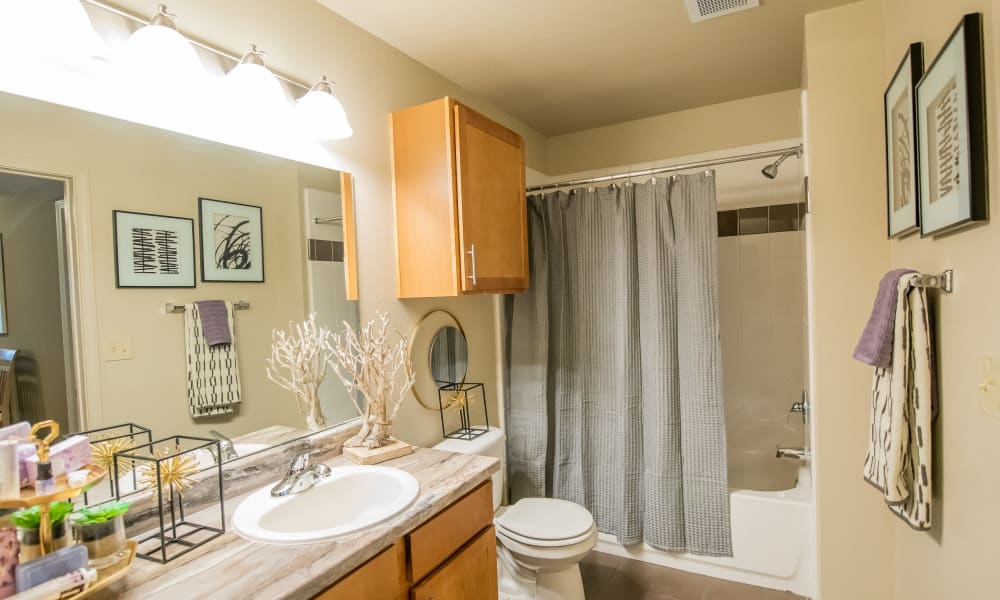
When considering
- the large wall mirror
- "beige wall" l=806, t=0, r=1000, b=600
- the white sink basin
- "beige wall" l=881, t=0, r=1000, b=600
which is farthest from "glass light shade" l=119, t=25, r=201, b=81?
"beige wall" l=806, t=0, r=1000, b=600

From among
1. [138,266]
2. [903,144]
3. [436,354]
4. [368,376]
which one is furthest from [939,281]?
[138,266]

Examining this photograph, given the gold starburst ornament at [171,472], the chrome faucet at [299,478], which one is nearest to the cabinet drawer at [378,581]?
the chrome faucet at [299,478]

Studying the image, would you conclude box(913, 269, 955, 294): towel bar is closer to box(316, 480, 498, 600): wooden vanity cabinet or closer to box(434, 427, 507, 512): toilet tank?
box(316, 480, 498, 600): wooden vanity cabinet

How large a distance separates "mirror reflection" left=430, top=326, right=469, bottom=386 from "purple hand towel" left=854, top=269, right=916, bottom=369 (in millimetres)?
1557

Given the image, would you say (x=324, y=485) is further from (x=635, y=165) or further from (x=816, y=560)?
(x=635, y=165)

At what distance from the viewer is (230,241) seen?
1.44 metres

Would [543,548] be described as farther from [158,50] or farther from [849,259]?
[158,50]

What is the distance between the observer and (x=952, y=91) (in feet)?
3.36

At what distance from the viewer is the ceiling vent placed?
5.75 ft

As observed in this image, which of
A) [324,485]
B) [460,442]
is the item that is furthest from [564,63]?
[324,485]

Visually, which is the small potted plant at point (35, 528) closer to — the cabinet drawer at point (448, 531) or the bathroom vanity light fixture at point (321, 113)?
the cabinet drawer at point (448, 531)

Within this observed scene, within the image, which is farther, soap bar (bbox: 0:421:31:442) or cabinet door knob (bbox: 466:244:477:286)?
cabinet door knob (bbox: 466:244:477:286)

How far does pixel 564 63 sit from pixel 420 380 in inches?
60.9

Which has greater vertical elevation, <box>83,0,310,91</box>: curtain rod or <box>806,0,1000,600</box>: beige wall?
<box>83,0,310,91</box>: curtain rod
